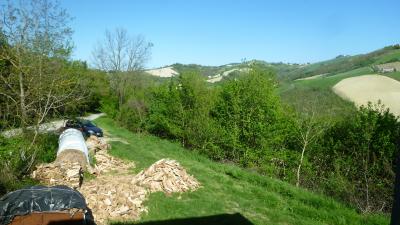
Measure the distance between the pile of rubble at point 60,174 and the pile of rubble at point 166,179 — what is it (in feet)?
7.81

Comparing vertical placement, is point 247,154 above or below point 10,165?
below

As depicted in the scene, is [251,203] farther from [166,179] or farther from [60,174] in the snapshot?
[60,174]

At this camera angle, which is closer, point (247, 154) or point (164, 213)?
point (164, 213)

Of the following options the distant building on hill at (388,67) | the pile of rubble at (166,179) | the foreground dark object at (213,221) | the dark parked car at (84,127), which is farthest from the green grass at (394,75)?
the foreground dark object at (213,221)

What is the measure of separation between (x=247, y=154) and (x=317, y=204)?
9.48m

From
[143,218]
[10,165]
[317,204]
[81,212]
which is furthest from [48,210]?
[317,204]

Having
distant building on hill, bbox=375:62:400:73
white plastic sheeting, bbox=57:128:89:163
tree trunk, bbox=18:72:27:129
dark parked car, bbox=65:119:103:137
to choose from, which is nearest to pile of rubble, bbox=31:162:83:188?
white plastic sheeting, bbox=57:128:89:163

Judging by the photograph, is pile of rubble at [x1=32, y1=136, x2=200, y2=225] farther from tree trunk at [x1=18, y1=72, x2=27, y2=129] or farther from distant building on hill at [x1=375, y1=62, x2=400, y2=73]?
distant building on hill at [x1=375, y1=62, x2=400, y2=73]

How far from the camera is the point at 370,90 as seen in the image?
51188mm

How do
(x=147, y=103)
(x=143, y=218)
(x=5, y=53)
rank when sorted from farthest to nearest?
(x=147, y=103) → (x=5, y=53) → (x=143, y=218)

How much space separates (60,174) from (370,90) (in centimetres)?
4734

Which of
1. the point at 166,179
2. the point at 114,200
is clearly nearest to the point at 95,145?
the point at 166,179

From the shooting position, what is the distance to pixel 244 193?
1508cm

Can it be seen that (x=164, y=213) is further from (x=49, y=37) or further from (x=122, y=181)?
(x=49, y=37)
